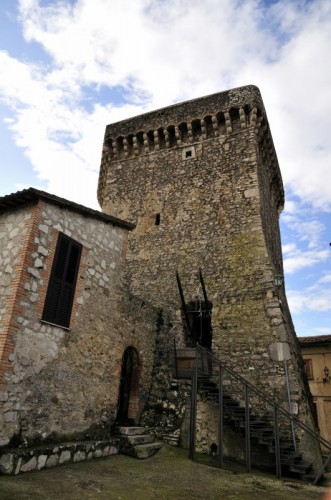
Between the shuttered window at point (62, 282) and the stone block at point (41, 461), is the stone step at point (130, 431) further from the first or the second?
the shuttered window at point (62, 282)

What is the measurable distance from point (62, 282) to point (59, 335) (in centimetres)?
116

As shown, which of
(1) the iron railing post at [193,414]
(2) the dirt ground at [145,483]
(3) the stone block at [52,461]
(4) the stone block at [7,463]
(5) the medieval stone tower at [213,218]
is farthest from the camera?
(5) the medieval stone tower at [213,218]

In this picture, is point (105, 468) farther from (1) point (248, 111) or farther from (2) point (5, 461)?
(1) point (248, 111)

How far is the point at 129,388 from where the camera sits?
33.9 ft

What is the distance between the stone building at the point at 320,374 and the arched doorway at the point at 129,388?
43.3ft

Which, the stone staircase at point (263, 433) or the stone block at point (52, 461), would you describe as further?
the stone staircase at point (263, 433)

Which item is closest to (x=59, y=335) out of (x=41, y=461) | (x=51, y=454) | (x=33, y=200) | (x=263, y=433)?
(x=51, y=454)

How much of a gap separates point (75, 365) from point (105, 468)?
2.12 metres

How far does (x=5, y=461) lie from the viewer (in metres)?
5.61

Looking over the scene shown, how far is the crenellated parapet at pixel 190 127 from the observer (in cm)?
1454

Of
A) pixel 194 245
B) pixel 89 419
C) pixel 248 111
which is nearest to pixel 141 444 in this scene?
pixel 89 419

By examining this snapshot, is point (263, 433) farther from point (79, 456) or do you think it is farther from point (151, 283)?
point (151, 283)

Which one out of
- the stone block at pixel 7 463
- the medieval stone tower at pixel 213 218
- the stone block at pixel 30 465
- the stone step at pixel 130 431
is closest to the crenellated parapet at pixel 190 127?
the medieval stone tower at pixel 213 218

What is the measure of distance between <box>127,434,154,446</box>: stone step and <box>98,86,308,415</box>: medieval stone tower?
10.9 ft
